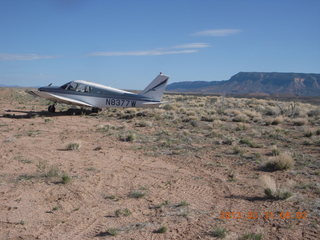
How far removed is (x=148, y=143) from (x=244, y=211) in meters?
6.74

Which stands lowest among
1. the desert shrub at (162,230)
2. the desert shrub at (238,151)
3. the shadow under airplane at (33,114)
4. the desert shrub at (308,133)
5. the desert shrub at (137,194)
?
the desert shrub at (162,230)

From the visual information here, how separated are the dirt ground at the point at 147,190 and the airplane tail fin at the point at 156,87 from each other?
8.13 meters

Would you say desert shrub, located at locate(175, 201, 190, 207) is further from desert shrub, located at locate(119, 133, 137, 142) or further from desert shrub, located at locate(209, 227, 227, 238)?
desert shrub, located at locate(119, 133, 137, 142)

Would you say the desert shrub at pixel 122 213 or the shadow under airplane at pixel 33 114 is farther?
the shadow under airplane at pixel 33 114

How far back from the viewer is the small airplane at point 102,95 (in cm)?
2008

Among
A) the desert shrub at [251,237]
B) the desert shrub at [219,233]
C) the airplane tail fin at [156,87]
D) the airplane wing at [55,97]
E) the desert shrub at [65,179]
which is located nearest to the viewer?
the desert shrub at [251,237]

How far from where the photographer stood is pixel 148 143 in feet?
40.2

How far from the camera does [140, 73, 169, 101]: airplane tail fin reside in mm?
20469

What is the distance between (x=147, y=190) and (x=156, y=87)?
14.1m

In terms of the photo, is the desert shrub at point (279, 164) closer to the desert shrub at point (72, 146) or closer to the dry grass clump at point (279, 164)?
the dry grass clump at point (279, 164)

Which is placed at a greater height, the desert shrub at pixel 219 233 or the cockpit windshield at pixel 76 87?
the cockpit windshield at pixel 76 87

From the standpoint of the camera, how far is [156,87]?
808 inches

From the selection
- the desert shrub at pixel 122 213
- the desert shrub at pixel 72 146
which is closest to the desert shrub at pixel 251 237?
the desert shrub at pixel 122 213

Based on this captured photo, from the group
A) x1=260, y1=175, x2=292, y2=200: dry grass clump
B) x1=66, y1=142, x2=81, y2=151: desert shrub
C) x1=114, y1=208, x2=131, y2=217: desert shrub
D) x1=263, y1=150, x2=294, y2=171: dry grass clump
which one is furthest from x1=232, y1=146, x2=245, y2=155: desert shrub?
x1=114, y1=208, x2=131, y2=217: desert shrub
